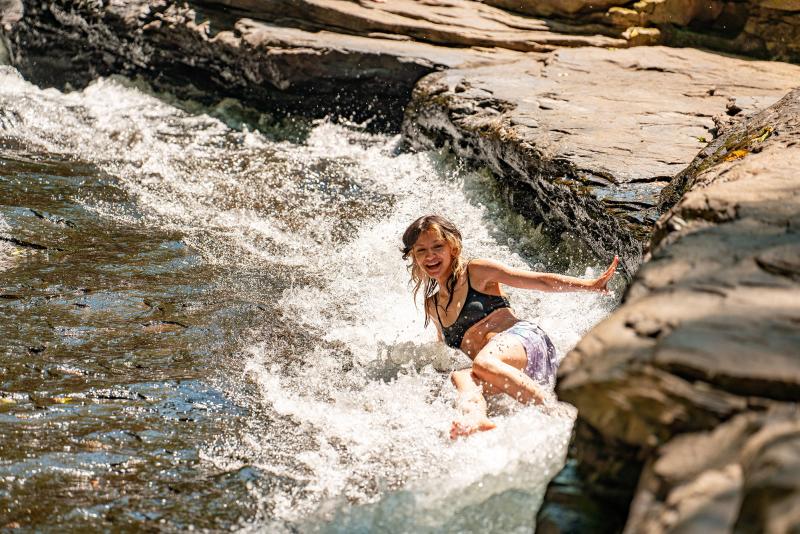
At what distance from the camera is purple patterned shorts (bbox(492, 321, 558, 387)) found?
15.1 ft

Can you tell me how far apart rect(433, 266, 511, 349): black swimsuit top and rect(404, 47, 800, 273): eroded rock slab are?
1.02m

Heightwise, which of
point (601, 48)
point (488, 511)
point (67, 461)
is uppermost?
point (601, 48)

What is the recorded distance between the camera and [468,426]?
3.84 metres

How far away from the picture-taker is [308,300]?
5.71 metres

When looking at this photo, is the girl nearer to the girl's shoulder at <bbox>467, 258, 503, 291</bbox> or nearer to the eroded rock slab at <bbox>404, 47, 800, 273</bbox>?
the girl's shoulder at <bbox>467, 258, 503, 291</bbox>

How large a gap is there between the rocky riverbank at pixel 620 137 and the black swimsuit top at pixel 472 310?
934 millimetres

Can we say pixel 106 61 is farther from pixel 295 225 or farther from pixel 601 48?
pixel 601 48

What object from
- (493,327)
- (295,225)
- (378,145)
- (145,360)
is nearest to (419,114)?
(378,145)

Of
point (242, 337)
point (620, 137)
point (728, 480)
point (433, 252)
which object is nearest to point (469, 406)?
point (433, 252)

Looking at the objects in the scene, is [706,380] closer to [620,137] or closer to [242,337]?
[242,337]

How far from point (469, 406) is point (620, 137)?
336cm

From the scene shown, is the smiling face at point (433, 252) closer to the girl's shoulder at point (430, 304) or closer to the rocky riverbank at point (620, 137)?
the girl's shoulder at point (430, 304)

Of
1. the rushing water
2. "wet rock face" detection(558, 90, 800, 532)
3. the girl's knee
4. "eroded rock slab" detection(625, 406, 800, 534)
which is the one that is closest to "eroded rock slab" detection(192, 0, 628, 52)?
the rushing water

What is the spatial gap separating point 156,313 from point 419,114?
166 inches
